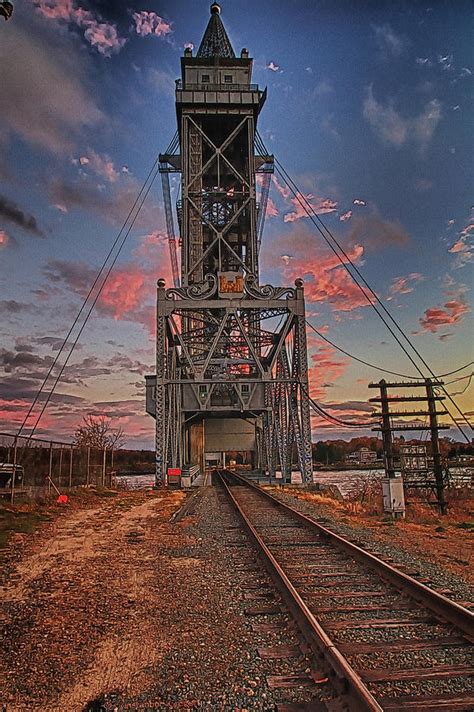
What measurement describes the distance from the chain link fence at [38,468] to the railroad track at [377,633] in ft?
39.7

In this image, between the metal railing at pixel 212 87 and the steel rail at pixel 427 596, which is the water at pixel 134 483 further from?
the metal railing at pixel 212 87

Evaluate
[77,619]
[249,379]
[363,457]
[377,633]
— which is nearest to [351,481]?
[249,379]

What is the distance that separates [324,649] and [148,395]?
2609cm

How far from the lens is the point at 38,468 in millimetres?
20141

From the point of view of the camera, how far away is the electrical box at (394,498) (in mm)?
14945

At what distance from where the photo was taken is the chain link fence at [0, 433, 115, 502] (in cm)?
1781

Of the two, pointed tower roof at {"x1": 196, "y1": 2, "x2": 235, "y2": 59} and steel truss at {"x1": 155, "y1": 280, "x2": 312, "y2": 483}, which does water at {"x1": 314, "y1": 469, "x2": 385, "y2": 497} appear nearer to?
steel truss at {"x1": 155, "y1": 280, "x2": 312, "y2": 483}

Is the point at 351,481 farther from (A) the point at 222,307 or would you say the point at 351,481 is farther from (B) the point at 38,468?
(B) the point at 38,468

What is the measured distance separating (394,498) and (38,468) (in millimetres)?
13208

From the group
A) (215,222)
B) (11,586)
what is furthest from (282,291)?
(11,586)

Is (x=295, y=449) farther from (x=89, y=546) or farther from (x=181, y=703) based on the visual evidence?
(x=181, y=703)

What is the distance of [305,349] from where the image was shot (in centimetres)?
2641

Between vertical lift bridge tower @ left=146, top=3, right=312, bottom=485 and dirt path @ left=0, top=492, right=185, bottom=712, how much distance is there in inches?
628

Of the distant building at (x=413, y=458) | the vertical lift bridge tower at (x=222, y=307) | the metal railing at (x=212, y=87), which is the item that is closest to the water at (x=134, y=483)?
the vertical lift bridge tower at (x=222, y=307)
